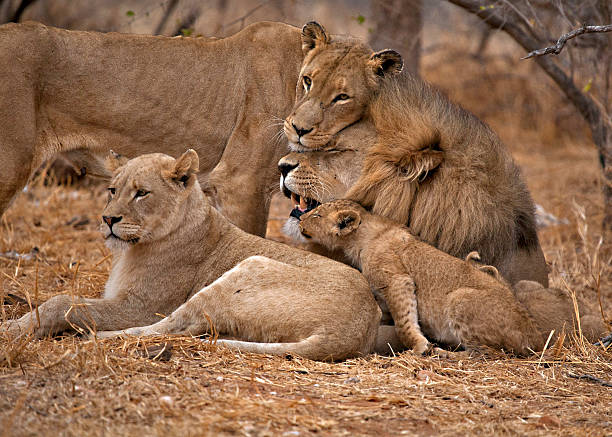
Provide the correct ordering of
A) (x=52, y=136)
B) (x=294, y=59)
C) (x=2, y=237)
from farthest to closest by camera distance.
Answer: (x=2, y=237) → (x=294, y=59) → (x=52, y=136)

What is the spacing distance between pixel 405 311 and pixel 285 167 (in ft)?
3.88

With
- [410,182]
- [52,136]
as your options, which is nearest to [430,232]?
[410,182]

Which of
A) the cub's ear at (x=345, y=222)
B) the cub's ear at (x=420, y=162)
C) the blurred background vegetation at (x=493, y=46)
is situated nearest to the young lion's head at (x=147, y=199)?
the cub's ear at (x=345, y=222)

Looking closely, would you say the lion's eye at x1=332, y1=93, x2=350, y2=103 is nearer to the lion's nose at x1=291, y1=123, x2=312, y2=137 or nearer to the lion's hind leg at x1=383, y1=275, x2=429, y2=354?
the lion's nose at x1=291, y1=123, x2=312, y2=137

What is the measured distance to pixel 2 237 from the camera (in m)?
6.45

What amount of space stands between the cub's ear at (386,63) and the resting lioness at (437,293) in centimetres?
82

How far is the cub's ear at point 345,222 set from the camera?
445 cm

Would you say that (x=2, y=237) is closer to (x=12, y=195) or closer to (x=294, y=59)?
(x=12, y=195)

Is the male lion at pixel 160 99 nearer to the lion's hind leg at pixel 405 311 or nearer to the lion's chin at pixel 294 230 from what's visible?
the lion's chin at pixel 294 230

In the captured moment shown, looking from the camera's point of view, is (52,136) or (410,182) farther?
(52,136)

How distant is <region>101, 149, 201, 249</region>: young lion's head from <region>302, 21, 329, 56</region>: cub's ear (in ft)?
3.96

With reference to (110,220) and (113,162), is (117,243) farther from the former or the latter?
(113,162)

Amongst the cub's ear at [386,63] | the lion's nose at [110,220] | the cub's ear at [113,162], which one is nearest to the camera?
the lion's nose at [110,220]

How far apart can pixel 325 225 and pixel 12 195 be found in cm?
188
